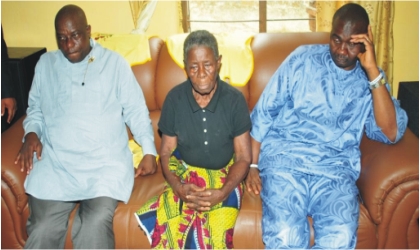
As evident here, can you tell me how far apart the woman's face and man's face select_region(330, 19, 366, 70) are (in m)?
0.53

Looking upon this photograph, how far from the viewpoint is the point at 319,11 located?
2836 mm

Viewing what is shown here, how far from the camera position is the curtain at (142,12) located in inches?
113

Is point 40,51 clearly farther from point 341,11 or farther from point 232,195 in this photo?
point 341,11

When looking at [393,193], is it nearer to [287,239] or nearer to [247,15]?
[287,239]

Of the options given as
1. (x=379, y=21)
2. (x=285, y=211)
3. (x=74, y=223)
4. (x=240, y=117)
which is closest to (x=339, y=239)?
(x=285, y=211)

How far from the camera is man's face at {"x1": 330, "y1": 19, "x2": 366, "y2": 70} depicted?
67.6 inches

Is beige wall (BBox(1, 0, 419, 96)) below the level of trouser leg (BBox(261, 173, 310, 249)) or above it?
above

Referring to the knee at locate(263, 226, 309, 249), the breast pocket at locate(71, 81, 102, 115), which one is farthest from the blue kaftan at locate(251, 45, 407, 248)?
the breast pocket at locate(71, 81, 102, 115)

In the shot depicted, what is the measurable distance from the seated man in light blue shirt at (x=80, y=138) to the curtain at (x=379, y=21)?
4.90 ft

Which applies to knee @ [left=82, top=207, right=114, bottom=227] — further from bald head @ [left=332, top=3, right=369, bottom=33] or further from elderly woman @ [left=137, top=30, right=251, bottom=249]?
bald head @ [left=332, top=3, right=369, bottom=33]

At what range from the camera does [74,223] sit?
69.8 inches

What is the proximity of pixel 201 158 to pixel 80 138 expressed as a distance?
59cm

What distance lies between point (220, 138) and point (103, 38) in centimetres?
106

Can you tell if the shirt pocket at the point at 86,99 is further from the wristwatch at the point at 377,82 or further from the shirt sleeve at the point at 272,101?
the wristwatch at the point at 377,82
